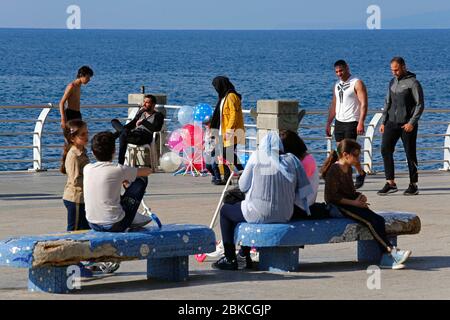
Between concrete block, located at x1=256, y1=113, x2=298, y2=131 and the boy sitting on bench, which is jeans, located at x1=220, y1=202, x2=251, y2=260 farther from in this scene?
concrete block, located at x1=256, y1=113, x2=298, y2=131

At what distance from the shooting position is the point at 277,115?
19.8 metres

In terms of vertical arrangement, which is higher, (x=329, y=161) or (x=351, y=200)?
(x=329, y=161)

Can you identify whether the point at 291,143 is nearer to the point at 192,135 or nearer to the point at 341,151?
the point at 341,151

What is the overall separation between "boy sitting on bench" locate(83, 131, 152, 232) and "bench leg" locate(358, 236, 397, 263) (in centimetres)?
230

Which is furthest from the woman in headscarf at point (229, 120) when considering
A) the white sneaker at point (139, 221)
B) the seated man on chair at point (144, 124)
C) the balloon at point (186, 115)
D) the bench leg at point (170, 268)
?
the white sneaker at point (139, 221)

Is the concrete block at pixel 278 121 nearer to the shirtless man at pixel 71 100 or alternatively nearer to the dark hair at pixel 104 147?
the shirtless man at pixel 71 100

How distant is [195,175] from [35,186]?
2.90 metres

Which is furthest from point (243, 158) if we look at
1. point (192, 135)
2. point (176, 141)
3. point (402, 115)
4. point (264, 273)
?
point (264, 273)

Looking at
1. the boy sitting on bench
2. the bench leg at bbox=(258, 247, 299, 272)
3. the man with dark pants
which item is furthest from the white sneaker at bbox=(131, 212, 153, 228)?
the man with dark pants

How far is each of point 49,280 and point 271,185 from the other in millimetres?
2049

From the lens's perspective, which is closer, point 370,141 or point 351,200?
point 351,200

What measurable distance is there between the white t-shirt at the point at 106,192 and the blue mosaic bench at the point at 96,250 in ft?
0.54

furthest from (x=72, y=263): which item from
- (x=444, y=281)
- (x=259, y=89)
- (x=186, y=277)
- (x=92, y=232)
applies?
(x=259, y=89)

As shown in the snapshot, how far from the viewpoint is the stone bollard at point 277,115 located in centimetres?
1986
